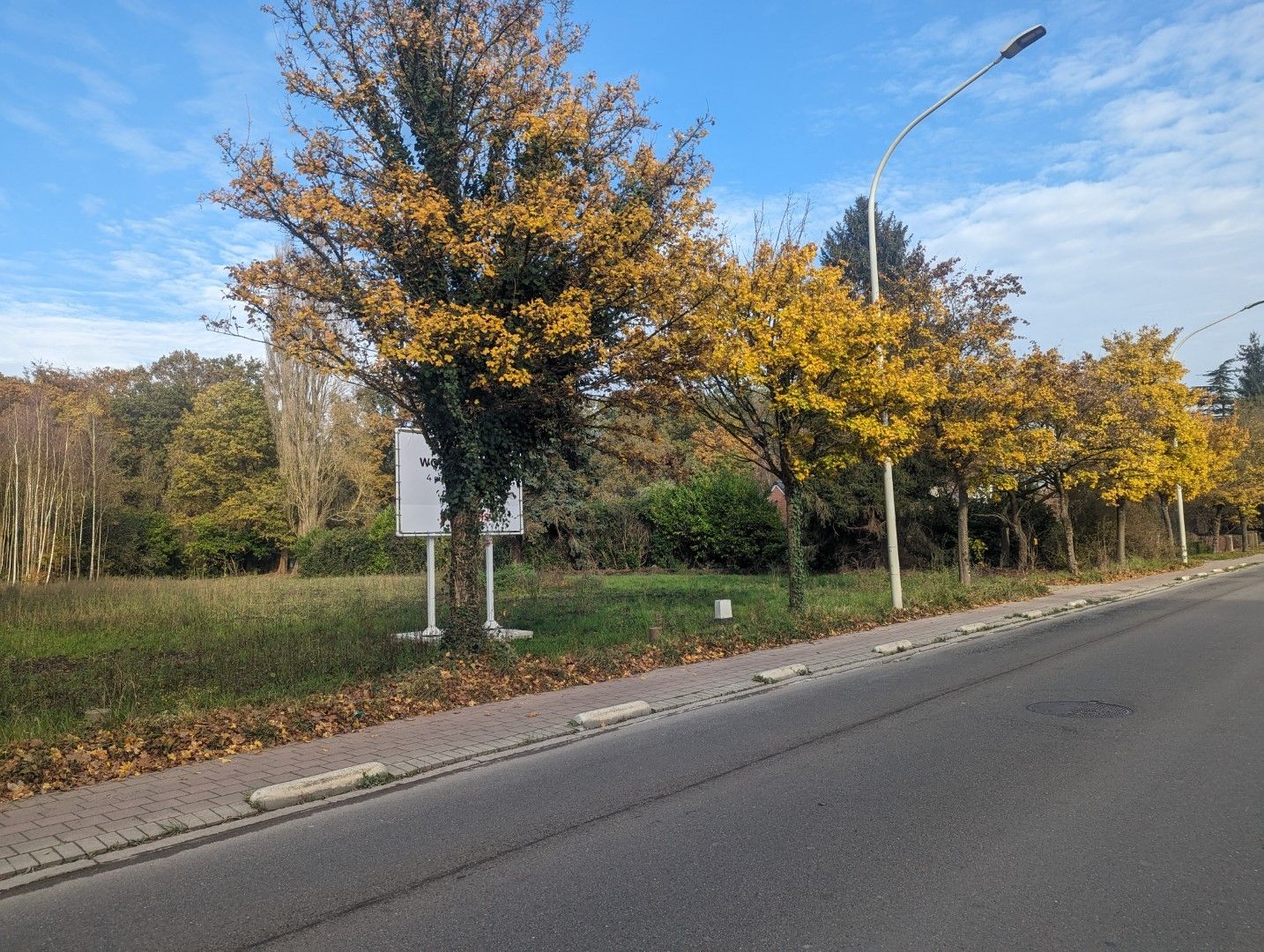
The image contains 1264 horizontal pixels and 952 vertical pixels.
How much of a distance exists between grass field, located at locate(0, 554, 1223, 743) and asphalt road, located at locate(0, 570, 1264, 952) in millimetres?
3954

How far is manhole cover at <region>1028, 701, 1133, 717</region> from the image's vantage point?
814 cm

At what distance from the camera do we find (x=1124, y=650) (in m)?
12.2

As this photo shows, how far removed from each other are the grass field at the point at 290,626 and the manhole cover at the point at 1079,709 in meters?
5.43

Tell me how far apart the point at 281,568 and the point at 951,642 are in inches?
1542

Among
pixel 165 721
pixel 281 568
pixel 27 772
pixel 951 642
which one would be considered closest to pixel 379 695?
pixel 165 721

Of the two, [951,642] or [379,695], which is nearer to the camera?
[379,695]

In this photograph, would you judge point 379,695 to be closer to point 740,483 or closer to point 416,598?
point 416,598

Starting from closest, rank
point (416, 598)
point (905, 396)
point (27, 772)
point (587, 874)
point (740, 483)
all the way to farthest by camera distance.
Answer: point (587, 874) < point (27, 772) < point (905, 396) < point (416, 598) < point (740, 483)

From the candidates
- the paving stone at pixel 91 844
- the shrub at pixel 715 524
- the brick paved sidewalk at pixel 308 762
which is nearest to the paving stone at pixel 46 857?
the brick paved sidewalk at pixel 308 762

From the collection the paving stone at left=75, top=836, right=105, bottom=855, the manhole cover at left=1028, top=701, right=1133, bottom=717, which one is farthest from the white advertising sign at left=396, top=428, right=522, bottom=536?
the paving stone at left=75, top=836, right=105, bottom=855

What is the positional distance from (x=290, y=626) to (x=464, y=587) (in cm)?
527

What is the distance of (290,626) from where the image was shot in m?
15.1

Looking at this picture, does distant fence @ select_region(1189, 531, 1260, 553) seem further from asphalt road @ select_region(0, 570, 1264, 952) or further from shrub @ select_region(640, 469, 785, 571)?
asphalt road @ select_region(0, 570, 1264, 952)

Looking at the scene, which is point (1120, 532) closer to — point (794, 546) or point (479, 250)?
point (794, 546)
